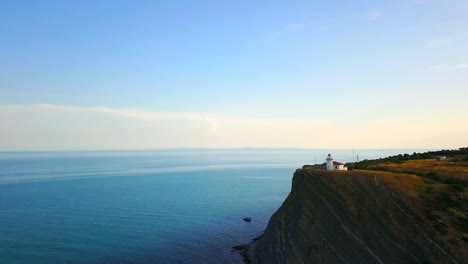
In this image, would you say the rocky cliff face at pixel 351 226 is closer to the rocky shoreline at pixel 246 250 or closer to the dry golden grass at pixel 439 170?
the rocky shoreline at pixel 246 250

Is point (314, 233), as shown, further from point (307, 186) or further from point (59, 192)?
point (59, 192)

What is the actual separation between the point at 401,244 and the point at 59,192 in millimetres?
123902

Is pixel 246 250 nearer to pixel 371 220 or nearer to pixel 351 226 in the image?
pixel 351 226

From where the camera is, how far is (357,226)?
50.8 m

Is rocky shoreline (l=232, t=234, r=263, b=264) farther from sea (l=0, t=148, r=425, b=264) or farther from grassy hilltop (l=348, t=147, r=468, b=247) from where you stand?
grassy hilltop (l=348, t=147, r=468, b=247)

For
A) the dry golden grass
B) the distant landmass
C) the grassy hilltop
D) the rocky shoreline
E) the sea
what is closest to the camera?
the distant landmass

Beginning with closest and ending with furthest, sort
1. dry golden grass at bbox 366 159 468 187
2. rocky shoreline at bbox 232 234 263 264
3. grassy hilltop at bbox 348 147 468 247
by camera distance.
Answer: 1. grassy hilltop at bbox 348 147 468 247
2. dry golden grass at bbox 366 159 468 187
3. rocky shoreline at bbox 232 234 263 264

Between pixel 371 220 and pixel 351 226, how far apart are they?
296 cm

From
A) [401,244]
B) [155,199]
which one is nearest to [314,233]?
[401,244]

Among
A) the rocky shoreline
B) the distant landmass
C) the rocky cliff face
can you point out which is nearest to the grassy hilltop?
the distant landmass

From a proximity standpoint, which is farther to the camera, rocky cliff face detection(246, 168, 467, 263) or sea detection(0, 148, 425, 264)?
sea detection(0, 148, 425, 264)

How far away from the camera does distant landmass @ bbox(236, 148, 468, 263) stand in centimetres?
4619

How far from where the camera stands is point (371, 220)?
5072 cm

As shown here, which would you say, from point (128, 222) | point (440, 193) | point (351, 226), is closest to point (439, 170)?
point (440, 193)
